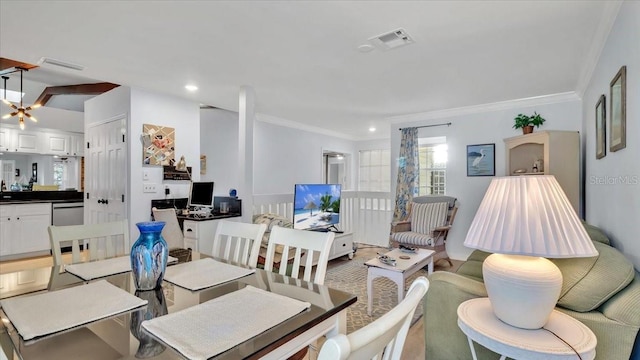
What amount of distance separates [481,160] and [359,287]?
2689mm

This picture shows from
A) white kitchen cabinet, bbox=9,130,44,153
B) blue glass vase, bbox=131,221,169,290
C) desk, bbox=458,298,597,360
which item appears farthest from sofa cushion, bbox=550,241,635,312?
white kitchen cabinet, bbox=9,130,44,153

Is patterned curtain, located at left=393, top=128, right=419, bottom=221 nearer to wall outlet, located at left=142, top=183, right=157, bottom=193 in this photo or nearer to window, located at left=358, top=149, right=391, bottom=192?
window, located at left=358, top=149, right=391, bottom=192

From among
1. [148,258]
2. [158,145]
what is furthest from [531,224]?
[158,145]

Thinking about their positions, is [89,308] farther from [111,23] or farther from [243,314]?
[111,23]

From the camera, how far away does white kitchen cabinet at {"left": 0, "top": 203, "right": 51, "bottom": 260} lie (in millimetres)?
4375

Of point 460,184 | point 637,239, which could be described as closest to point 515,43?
point 637,239

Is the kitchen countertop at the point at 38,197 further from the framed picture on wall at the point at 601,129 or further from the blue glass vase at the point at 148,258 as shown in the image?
the framed picture on wall at the point at 601,129

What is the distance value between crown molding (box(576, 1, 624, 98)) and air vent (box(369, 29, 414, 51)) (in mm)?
1228

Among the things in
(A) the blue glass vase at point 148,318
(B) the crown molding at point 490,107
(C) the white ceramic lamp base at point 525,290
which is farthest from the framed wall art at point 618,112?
(A) the blue glass vase at point 148,318

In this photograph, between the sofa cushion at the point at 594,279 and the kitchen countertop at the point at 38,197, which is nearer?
the sofa cushion at the point at 594,279

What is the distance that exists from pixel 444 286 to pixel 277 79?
2667mm

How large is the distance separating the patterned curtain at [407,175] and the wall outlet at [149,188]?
3.60 metres

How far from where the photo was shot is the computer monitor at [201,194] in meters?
3.79

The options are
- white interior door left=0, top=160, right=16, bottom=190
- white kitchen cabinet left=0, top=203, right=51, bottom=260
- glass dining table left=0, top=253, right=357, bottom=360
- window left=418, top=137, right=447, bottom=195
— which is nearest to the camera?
glass dining table left=0, top=253, right=357, bottom=360
